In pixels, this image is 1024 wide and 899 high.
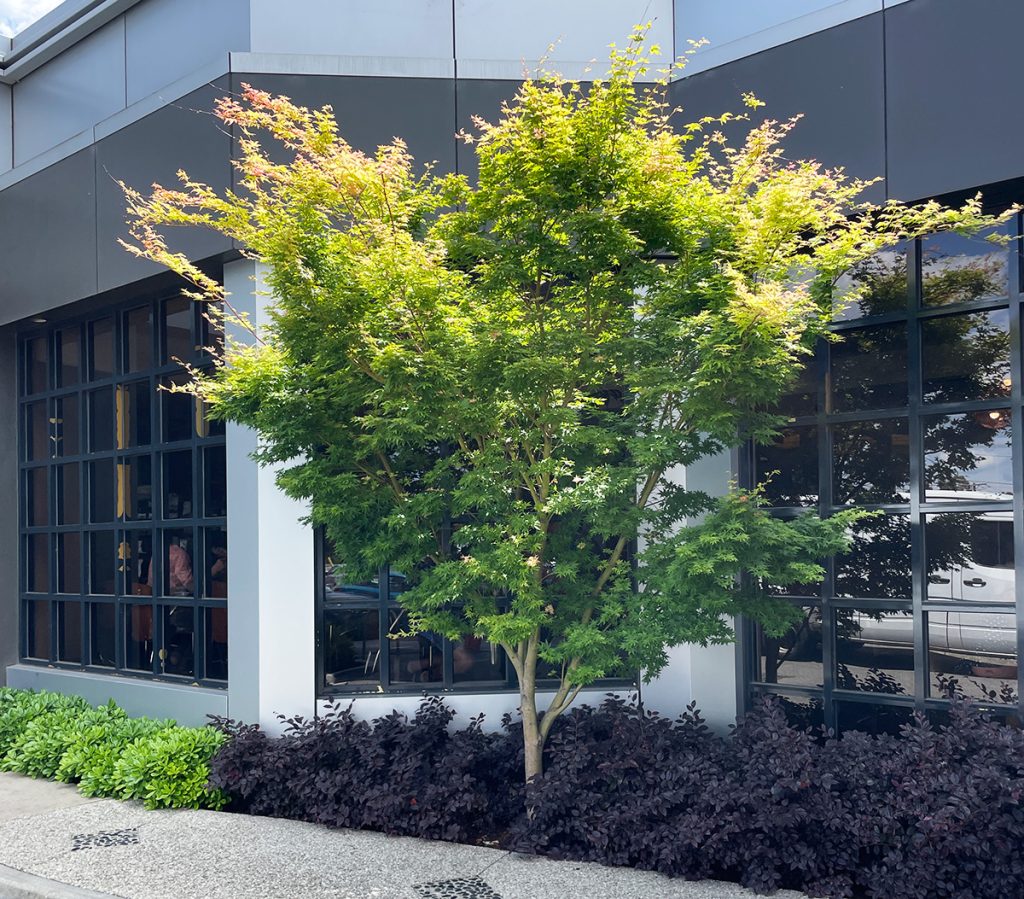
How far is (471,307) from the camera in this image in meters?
6.29

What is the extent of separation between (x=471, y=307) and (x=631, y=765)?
3.24 meters

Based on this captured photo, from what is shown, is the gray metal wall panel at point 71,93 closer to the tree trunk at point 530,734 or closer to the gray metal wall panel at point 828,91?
the gray metal wall panel at point 828,91

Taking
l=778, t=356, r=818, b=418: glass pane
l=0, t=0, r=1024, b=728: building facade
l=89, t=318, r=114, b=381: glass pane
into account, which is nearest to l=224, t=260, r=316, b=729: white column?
l=0, t=0, r=1024, b=728: building facade

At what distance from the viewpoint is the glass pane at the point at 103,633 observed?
10648mm

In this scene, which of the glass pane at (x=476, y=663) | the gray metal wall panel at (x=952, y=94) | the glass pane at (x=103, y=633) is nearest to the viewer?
the gray metal wall panel at (x=952, y=94)

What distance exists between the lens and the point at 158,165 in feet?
30.3

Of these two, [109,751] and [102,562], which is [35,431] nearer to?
[102,562]

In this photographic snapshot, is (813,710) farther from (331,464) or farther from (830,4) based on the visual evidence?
(830,4)

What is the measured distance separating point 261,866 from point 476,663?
2794 mm

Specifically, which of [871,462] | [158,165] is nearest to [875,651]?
[871,462]

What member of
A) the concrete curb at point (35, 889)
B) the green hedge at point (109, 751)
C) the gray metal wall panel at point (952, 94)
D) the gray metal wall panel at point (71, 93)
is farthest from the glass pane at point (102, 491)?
the gray metal wall panel at point (952, 94)

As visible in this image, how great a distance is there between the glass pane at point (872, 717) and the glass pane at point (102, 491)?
7.70 metres

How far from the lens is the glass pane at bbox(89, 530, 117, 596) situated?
10.7 meters

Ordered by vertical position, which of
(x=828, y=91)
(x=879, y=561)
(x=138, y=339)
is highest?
(x=828, y=91)
